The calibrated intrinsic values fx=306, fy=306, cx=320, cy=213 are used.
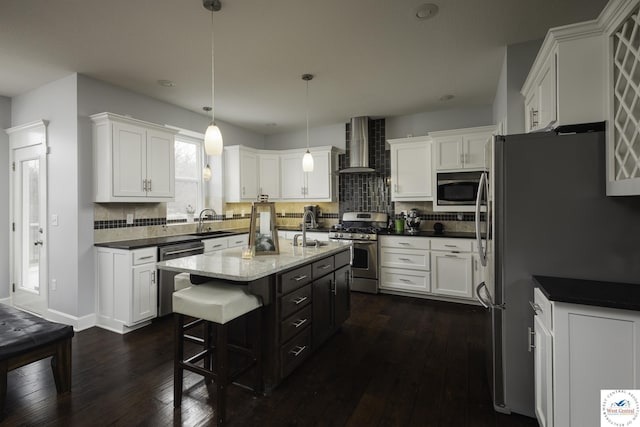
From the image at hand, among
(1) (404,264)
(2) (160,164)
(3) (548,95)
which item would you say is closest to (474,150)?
(1) (404,264)

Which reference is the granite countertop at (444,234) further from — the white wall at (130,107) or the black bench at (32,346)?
the black bench at (32,346)

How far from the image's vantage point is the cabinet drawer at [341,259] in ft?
9.78

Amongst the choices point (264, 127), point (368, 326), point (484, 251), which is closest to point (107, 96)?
point (264, 127)

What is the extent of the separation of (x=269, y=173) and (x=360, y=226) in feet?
6.36

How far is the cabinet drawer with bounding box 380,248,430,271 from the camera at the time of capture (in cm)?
426

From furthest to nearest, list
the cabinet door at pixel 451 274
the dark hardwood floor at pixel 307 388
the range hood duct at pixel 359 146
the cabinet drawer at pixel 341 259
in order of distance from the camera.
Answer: the range hood duct at pixel 359 146
the cabinet door at pixel 451 274
the cabinet drawer at pixel 341 259
the dark hardwood floor at pixel 307 388

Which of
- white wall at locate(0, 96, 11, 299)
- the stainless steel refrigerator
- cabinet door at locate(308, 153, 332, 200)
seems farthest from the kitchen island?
white wall at locate(0, 96, 11, 299)

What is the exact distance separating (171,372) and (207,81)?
298 centimetres

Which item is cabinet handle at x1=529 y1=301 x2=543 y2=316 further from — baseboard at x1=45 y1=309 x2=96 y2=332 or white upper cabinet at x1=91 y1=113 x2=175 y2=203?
baseboard at x1=45 y1=309 x2=96 y2=332

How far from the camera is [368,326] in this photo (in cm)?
334

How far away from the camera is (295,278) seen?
2.31 m

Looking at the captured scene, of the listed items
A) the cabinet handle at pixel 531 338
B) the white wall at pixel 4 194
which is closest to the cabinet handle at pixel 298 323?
the cabinet handle at pixel 531 338

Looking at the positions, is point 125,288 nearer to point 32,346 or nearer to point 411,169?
point 32,346

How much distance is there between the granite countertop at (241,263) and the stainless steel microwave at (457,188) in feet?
7.49
